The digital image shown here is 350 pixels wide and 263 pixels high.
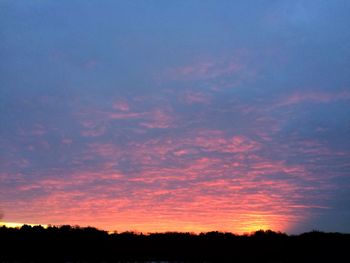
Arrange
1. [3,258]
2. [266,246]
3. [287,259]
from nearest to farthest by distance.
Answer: [3,258]
[287,259]
[266,246]

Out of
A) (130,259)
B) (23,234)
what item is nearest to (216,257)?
(130,259)

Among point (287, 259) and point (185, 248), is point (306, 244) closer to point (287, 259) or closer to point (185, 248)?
point (287, 259)

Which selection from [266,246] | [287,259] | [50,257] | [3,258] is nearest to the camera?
[3,258]

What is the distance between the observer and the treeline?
55719 millimetres

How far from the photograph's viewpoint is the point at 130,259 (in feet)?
186

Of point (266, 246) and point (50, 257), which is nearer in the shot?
point (50, 257)

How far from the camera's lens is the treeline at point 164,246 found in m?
55.7

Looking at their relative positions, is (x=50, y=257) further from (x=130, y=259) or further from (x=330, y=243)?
(x=330, y=243)

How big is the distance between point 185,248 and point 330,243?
18578 mm

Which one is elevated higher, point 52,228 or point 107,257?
point 52,228

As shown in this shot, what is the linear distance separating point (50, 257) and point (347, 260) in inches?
1273

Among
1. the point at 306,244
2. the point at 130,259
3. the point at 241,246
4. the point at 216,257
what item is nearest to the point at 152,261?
the point at 130,259

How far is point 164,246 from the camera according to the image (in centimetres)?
6475

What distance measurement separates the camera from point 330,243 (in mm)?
65500
